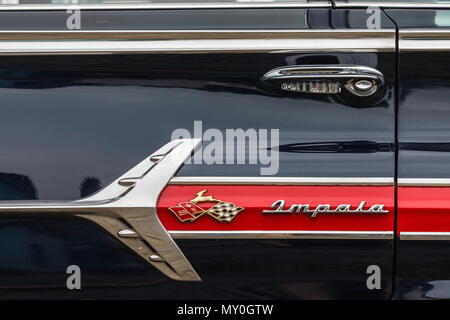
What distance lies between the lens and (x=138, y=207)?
5.13 ft

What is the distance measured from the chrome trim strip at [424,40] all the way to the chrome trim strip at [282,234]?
49 cm

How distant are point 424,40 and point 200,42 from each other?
0.59m

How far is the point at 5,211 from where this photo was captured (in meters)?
1.59

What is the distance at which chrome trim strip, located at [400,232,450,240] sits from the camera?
1552 mm

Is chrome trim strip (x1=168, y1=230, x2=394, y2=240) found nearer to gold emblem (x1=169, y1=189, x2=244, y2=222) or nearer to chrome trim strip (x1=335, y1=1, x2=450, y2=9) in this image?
gold emblem (x1=169, y1=189, x2=244, y2=222)

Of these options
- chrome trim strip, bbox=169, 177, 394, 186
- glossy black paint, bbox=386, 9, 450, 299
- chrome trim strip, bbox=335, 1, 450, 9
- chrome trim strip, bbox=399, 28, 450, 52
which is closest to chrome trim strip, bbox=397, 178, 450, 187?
glossy black paint, bbox=386, 9, 450, 299

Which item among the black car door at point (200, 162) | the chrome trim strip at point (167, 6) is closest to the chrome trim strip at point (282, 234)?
the black car door at point (200, 162)

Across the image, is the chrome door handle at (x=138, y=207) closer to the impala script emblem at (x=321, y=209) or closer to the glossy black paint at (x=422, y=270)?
the impala script emblem at (x=321, y=209)

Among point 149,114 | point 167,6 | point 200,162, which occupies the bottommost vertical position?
point 200,162

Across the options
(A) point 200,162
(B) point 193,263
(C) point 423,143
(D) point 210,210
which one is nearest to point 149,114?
(A) point 200,162

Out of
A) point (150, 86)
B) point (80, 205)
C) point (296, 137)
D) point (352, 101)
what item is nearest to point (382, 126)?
point (352, 101)

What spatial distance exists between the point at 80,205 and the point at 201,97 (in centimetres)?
42

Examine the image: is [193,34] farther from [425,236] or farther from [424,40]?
[425,236]

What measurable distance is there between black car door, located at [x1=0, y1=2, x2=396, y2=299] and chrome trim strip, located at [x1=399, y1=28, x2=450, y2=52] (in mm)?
37
